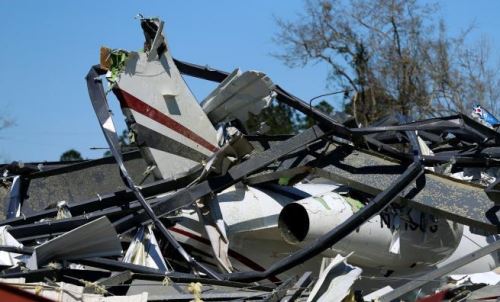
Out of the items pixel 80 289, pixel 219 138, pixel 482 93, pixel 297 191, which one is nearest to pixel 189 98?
pixel 219 138

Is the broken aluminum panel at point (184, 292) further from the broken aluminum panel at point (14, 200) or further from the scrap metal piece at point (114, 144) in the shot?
the broken aluminum panel at point (14, 200)

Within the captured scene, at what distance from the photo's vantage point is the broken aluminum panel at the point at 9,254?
28.7 feet

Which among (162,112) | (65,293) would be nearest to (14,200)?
(162,112)

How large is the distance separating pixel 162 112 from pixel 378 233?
231 centimetres

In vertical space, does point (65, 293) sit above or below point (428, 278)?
above

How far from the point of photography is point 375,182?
32.6 ft

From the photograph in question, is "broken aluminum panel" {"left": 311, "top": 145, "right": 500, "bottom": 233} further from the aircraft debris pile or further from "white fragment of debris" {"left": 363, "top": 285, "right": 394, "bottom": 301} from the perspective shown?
"white fragment of debris" {"left": 363, "top": 285, "right": 394, "bottom": 301}

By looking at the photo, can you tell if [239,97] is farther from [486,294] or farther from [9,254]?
[486,294]

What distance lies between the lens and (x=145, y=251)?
30.9ft

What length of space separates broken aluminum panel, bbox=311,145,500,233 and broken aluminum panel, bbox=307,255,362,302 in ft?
5.79

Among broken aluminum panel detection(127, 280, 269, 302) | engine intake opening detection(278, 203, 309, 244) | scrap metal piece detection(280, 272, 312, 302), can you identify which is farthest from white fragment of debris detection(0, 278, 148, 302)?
engine intake opening detection(278, 203, 309, 244)

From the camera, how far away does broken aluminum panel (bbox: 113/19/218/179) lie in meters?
9.86

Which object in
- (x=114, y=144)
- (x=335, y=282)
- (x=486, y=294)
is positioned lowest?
(x=486, y=294)

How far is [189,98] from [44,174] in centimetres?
206
